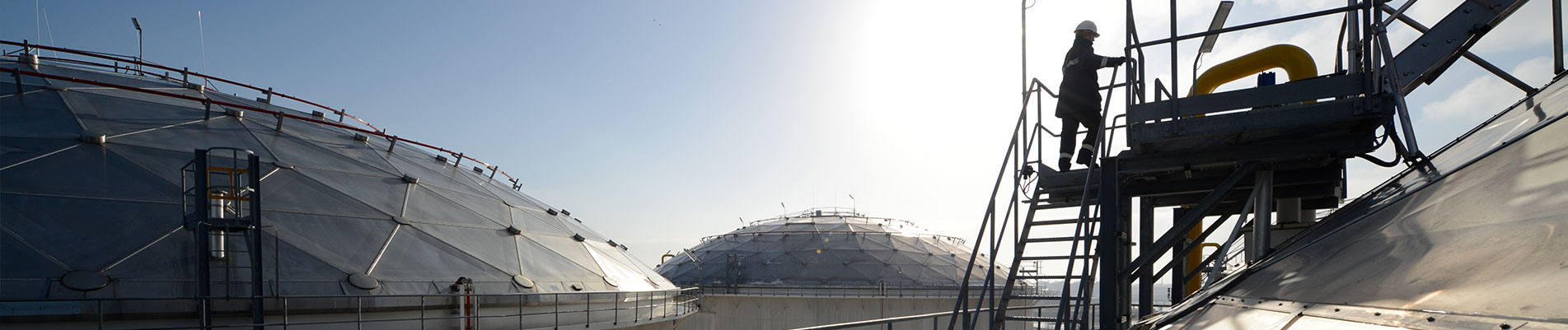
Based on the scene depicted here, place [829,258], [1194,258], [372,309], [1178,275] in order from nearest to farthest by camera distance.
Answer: [1178,275] → [372,309] → [1194,258] → [829,258]

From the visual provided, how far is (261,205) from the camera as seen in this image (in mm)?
13633

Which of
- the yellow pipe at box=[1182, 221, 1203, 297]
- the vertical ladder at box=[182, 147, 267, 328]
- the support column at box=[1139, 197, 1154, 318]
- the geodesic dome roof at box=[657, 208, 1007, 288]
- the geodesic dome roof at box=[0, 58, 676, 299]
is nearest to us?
the support column at box=[1139, 197, 1154, 318]

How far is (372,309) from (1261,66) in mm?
13167

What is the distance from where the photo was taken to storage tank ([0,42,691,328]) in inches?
434

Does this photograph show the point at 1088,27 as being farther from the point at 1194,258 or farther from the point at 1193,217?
the point at 1194,258

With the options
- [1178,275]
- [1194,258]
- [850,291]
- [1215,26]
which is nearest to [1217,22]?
[1215,26]

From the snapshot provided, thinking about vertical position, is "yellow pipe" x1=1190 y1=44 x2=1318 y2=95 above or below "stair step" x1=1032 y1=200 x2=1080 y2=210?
above

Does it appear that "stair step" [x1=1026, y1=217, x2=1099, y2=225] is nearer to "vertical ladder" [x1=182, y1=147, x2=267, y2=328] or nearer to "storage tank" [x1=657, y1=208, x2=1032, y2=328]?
"vertical ladder" [x1=182, y1=147, x2=267, y2=328]

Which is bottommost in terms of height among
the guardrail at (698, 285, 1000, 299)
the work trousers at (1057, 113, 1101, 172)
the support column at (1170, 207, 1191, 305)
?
the guardrail at (698, 285, 1000, 299)

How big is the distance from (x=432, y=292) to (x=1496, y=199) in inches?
531

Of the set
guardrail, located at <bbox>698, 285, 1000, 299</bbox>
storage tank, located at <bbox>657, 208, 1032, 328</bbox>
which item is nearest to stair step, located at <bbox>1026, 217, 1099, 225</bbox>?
storage tank, located at <bbox>657, 208, 1032, 328</bbox>

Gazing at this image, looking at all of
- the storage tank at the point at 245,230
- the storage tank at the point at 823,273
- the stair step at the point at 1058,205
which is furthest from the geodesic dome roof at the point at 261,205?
the storage tank at the point at 823,273

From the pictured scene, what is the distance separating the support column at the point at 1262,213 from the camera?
703 cm

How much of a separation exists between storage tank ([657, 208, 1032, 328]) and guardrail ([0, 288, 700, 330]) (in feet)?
48.0
